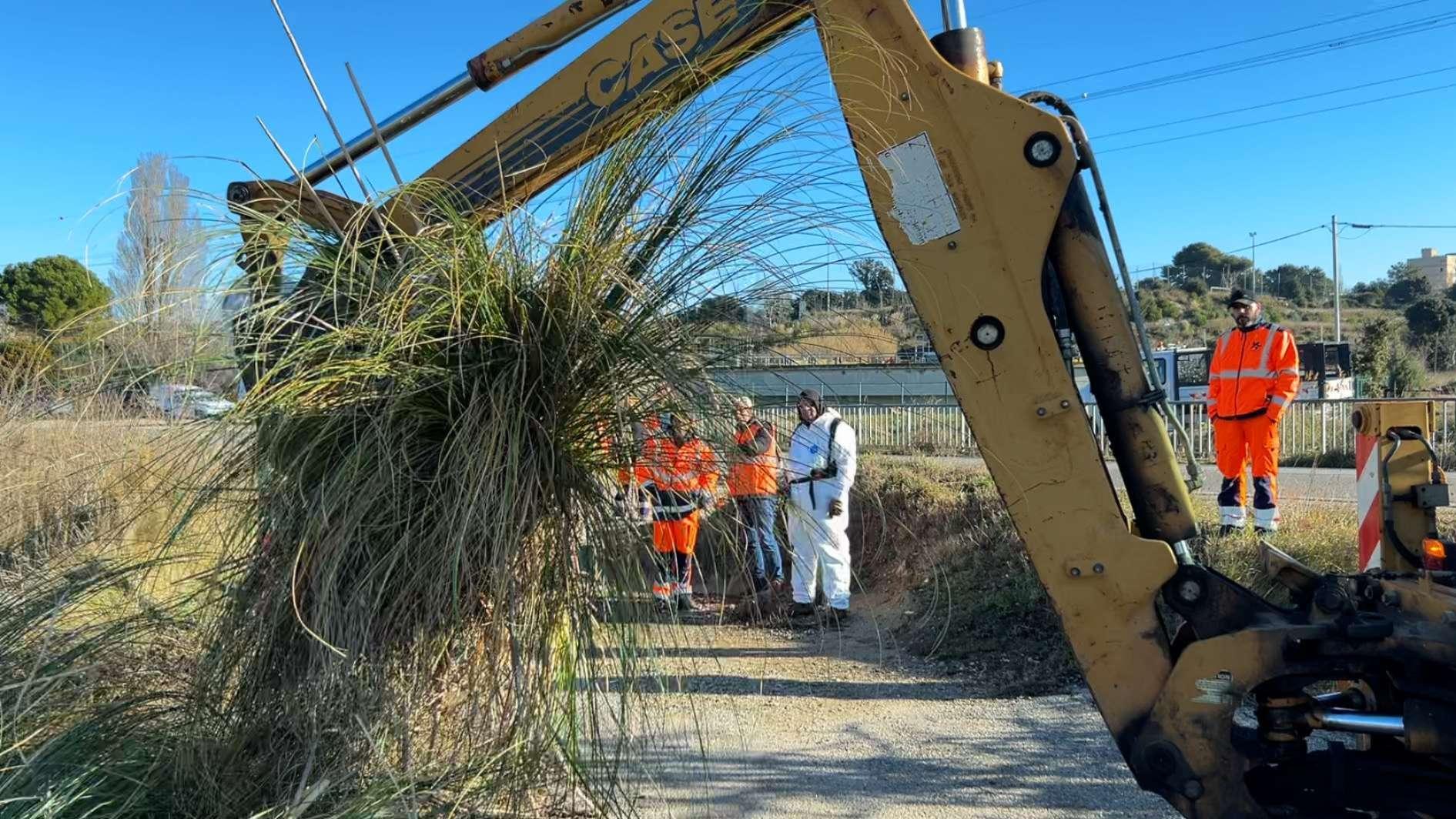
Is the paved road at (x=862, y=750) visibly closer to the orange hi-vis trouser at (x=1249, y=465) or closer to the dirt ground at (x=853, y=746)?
the dirt ground at (x=853, y=746)

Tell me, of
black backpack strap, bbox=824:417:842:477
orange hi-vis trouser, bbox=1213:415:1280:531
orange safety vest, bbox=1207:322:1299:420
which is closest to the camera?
black backpack strap, bbox=824:417:842:477

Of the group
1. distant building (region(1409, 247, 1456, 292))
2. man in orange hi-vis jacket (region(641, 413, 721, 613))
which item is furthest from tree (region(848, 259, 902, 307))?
distant building (region(1409, 247, 1456, 292))

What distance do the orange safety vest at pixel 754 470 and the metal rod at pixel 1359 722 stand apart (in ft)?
5.26

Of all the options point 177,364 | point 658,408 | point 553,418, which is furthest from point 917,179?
point 177,364

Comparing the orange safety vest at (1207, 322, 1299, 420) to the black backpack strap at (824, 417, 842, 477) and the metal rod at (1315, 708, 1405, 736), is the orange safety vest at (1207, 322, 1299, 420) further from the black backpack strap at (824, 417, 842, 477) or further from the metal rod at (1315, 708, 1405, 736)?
the metal rod at (1315, 708, 1405, 736)

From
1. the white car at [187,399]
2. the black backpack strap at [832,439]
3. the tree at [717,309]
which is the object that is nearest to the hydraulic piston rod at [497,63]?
the white car at [187,399]

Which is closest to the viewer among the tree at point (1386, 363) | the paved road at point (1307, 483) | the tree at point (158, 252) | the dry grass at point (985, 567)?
the tree at point (158, 252)

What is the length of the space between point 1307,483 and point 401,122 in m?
9.92

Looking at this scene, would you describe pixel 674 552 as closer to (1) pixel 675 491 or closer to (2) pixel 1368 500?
(1) pixel 675 491

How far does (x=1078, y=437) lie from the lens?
2.55 m

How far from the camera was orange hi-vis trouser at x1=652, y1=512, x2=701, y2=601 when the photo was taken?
7.83 feet

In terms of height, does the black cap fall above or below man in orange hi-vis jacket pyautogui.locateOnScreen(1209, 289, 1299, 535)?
above

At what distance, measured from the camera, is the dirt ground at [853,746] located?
2854mm

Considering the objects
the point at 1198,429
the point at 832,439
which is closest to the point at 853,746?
the point at 832,439
